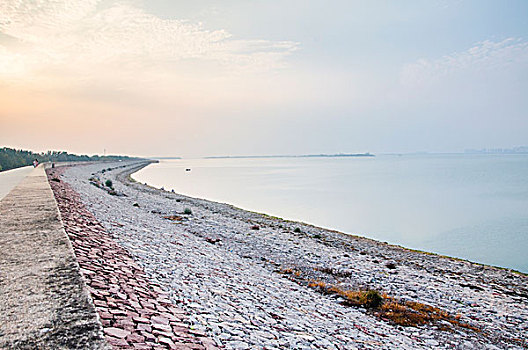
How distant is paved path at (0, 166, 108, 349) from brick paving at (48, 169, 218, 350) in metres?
0.26

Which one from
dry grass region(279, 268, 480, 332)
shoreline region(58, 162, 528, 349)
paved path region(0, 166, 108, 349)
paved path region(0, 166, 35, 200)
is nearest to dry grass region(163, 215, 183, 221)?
shoreline region(58, 162, 528, 349)

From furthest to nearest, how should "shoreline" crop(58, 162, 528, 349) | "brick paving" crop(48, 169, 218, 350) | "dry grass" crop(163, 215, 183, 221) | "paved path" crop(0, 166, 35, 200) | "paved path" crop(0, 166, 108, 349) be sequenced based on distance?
"dry grass" crop(163, 215, 183, 221), "paved path" crop(0, 166, 35, 200), "shoreline" crop(58, 162, 528, 349), "brick paving" crop(48, 169, 218, 350), "paved path" crop(0, 166, 108, 349)

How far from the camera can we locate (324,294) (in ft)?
37.2

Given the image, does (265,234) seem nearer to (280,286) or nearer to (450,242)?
(280,286)

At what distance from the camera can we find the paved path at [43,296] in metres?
4.03

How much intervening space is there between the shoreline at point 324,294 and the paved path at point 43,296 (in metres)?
1.78

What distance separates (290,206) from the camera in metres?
48.5

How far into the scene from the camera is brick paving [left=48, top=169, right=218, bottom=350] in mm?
4555

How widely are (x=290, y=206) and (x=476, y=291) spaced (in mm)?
35587

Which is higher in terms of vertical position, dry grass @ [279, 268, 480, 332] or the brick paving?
the brick paving

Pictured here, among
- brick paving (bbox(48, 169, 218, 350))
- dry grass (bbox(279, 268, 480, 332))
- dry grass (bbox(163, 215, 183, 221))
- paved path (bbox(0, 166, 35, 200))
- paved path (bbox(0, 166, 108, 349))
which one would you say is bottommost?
dry grass (bbox(279, 268, 480, 332))

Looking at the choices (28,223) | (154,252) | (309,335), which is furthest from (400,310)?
(28,223)

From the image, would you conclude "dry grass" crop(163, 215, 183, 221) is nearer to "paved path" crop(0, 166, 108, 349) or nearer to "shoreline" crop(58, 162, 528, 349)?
"shoreline" crop(58, 162, 528, 349)

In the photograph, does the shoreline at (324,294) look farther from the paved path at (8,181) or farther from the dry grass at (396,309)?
the paved path at (8,181)
